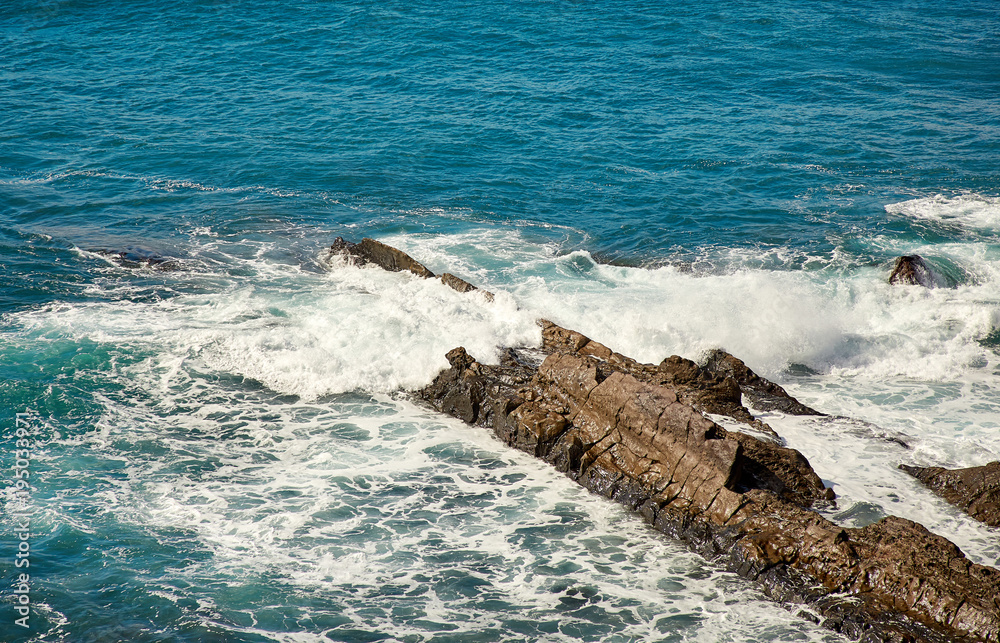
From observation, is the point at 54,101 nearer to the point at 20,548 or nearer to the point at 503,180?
the point at 503,180

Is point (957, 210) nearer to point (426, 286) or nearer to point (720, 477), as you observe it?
point (426, 286)

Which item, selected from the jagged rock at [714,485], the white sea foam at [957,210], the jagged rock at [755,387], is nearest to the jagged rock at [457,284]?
the jagged rock at [714,485]

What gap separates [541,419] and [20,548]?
7434mm

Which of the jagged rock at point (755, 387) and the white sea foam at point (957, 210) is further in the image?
the white sea foam at point (957, 210)

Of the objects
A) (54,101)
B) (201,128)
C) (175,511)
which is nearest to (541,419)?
(175,511)

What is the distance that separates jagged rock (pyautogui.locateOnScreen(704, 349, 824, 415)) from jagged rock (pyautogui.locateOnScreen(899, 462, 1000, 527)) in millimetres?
2290

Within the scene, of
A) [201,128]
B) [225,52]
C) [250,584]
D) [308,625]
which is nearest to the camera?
[308,625]

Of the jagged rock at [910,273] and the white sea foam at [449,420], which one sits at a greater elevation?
the jagged rock at [910,273]

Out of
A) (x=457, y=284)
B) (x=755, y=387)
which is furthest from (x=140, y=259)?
(x=755, y=387)

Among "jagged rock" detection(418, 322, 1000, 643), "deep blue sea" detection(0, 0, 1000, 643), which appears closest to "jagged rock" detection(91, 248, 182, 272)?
"deep blue sea" detection(0, 0, 1000, 643)

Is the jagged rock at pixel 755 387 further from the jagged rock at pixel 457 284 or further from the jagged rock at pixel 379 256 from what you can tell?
the jagged rock at pixel 379 256

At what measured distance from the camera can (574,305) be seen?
16.6m

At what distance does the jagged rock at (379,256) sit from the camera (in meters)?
17.3

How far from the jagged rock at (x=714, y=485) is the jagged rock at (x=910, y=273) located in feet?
25.1
